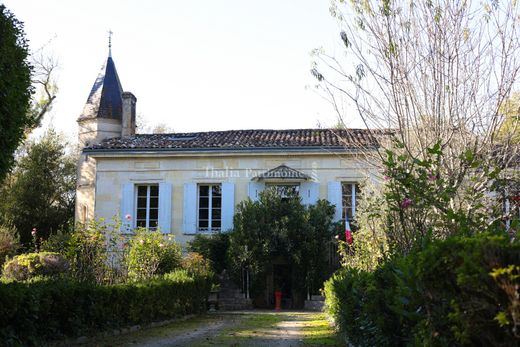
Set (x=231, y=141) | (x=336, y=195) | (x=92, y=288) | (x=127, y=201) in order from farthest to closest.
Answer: (x=231, y=141) → (x=127, y=201) → (x=336, y=195) → (x=92, y=288)

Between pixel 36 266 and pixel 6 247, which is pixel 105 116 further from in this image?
pixel 36 266

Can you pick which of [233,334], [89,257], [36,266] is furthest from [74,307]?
[36,266]

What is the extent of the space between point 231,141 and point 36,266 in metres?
9.92

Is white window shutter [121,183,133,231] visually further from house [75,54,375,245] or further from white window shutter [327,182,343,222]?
white window shutter [327,182,343,222]

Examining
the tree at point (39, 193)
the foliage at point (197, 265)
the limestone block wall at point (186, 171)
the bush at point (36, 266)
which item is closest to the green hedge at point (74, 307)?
the bush at point (36, 266)

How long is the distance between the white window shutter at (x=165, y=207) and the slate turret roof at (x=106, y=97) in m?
4.89

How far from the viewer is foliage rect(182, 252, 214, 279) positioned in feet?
58.8

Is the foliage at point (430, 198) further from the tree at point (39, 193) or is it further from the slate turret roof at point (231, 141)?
the tree at point (39, 193)

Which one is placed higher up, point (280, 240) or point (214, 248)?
point (280, 240)

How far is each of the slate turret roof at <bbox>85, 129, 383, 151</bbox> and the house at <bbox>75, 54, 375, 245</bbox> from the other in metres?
0.04

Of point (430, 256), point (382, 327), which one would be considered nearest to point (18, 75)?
point (382, 327)

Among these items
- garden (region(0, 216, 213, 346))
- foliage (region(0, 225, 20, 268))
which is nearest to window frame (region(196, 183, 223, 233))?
garden (region(0, 216, 213, 346))

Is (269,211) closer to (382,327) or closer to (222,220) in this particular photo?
(222,220)

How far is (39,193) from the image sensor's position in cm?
2886
